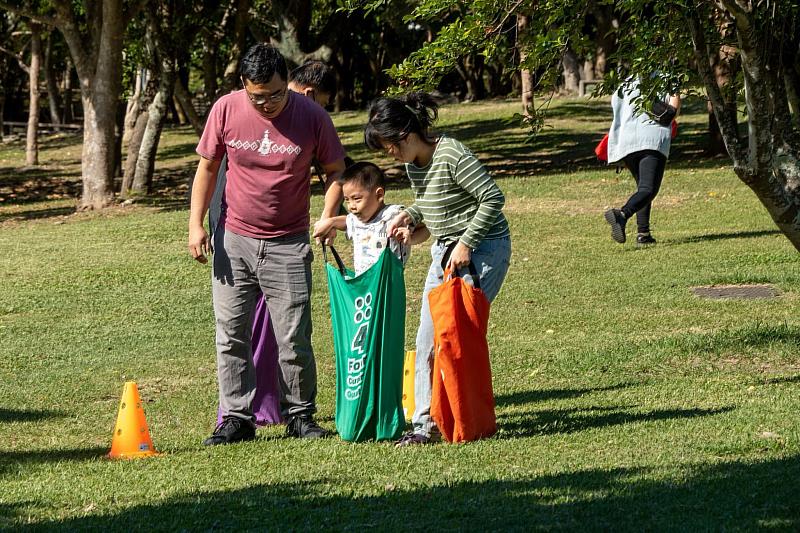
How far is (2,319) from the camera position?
37.0 feet

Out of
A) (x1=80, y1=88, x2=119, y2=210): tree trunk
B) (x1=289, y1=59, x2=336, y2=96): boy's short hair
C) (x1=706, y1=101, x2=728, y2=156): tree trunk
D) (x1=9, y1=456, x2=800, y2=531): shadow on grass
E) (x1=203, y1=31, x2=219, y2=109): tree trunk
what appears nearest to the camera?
(x1=9, y1=456, x2=800, y2=531): shadow on grass

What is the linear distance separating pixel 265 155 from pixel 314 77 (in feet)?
2.79

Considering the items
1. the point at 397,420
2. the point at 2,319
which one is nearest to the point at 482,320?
the point at 397,420

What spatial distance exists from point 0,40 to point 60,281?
31.5 m

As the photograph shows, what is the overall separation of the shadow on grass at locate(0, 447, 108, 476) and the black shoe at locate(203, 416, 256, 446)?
24.1 inches

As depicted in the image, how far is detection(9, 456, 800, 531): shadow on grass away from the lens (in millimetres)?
4438

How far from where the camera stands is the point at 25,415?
761 centimetres

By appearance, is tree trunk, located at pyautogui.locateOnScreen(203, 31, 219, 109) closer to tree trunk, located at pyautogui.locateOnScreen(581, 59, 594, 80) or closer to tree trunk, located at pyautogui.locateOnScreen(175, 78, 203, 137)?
tree trunk, located at pyautogui.locateOnScreen(175, 78, 203, 137)

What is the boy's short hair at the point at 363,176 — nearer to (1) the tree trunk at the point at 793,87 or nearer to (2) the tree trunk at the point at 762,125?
(2) the tree trunk at the point at 762,125

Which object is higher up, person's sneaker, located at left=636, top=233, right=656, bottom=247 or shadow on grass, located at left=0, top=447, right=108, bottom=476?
person's sneaker, located at left=636, top=233, right=656, bottom=247

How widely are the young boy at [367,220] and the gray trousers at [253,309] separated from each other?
0.80ft

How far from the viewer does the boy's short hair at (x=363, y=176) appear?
608cm

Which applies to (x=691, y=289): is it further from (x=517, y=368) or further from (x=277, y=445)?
(x=277, y=445)

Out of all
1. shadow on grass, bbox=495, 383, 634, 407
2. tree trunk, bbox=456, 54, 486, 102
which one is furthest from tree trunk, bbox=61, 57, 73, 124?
shadow on grass, bbox=495, 383, 634, 407
